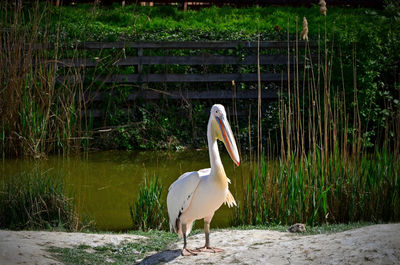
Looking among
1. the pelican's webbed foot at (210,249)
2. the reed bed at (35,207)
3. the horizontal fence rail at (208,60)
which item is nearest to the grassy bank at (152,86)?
the horizontal fence rail at (208,60)

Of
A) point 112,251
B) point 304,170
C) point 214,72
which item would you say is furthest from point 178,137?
point 112,251

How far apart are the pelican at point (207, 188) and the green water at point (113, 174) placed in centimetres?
146

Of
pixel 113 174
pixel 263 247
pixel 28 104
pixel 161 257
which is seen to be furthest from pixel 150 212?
pixel 28 104

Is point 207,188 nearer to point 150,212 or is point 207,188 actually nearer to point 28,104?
point 150,212

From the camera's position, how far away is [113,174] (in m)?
9.77

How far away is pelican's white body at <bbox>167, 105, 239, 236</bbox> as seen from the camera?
5.30m

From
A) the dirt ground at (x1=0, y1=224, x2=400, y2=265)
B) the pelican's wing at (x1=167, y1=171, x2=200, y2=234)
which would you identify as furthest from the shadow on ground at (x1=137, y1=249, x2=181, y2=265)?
the pelican's wing at (x1=167, y1=171, x2=200, y2=234)

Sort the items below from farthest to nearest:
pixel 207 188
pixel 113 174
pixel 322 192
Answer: pixel 113 174
pixel 322 192
pixel 207 188

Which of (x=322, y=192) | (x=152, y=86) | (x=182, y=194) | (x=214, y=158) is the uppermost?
(x=152, y=86)

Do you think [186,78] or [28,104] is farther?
[186,78]

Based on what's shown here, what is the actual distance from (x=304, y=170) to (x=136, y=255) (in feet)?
7.34

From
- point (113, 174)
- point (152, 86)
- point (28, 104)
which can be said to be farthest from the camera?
point (152, 86)

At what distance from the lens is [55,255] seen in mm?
5344

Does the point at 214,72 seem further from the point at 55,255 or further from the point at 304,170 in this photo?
the point at 55,255
